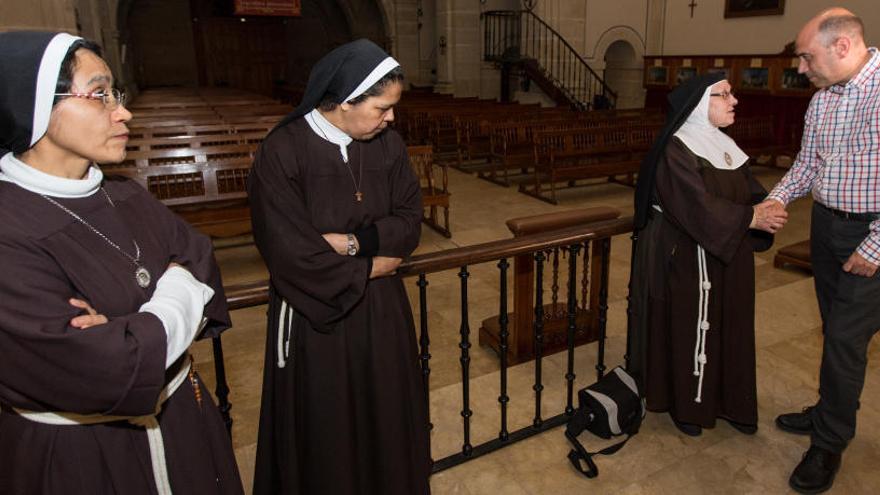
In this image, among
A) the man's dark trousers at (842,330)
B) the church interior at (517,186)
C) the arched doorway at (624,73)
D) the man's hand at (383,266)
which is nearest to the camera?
the man's hand at (383,266)

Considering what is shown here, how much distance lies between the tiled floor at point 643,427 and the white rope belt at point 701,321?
12.7 inches

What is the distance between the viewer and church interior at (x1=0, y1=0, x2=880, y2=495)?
2494mm

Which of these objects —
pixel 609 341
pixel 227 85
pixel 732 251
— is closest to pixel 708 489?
pixel 732 251

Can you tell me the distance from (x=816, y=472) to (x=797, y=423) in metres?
0.39

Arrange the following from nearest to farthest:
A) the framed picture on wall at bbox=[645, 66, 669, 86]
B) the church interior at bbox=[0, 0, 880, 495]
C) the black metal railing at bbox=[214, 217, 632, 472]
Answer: the black metal railing at bbox=[214, 217, 632, 472] → the church interior at bbox=[0, 0, 880, 495] → the framed picture on wall at bbox=[645, 66, 669, 86]

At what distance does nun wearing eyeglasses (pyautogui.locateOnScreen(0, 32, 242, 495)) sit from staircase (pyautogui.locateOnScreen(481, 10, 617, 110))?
510 inches

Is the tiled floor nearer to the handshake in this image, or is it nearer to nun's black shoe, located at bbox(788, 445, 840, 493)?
nun's black shoe, located at bbox(788, 445, 840, 493)

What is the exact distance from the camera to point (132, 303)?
1246 millimetres

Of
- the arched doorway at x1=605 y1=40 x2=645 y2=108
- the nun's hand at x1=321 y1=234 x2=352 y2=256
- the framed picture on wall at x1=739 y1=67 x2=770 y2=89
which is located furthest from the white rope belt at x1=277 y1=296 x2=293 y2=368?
the arched doorway at x1=605 y1=40 x2=645 y2=108

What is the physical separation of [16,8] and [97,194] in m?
6.93

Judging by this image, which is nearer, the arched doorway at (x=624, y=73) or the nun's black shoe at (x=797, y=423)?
the nun's black shoe at (x=797, y=423)

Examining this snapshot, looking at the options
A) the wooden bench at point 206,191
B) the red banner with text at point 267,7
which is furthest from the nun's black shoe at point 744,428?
the red banner with text at point 267,7

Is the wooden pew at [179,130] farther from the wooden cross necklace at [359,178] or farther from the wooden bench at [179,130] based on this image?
the wooden cross necklace at [359,178]

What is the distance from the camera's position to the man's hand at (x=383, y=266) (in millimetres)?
1811
